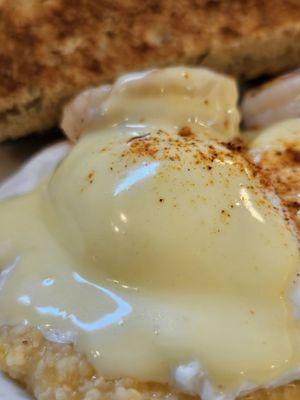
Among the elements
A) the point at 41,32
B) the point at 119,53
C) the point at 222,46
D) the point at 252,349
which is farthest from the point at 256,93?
the point at 252,349

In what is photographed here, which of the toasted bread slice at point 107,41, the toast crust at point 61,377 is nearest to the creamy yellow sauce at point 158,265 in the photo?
the toast crust at point 61,377

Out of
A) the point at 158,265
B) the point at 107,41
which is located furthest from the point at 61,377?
the point at 107,41

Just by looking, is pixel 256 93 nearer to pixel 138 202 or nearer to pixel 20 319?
pixel 138 202

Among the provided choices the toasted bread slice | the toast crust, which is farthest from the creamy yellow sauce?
the toasted bread slice

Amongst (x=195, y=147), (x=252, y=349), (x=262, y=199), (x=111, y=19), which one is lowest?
(x=252, y=349)

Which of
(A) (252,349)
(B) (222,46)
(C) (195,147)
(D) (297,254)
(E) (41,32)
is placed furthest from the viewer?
(B) (222,46)

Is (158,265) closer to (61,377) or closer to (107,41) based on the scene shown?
(61,377)
